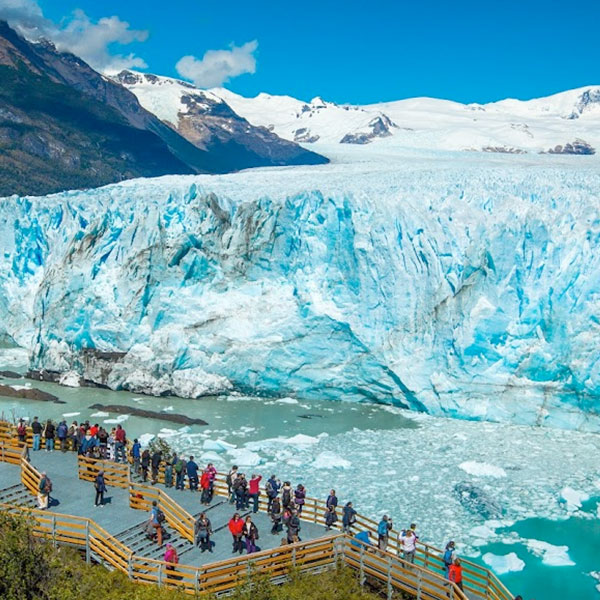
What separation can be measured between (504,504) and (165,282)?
1190 cm

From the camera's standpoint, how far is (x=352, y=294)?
779 inches

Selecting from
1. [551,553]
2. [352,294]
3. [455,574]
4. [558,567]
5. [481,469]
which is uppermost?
[352,294]

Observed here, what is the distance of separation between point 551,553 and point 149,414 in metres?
10.4

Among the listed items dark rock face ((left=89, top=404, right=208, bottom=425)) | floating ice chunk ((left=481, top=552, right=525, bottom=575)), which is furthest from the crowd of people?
dark rock face ((left=89, top=404, right=208, bottom=425))

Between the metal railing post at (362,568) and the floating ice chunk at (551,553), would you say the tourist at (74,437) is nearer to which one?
the metal railing post at (362,568)

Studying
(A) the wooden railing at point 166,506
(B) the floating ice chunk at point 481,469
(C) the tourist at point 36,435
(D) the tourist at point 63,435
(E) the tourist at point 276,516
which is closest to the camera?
(A) the wooden railing at point 166,506

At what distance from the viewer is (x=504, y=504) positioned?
13.0 m

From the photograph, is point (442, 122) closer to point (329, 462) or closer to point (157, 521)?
point (329, 462)

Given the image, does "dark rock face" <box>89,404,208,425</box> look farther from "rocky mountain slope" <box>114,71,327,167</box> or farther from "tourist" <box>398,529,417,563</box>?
"rocky mountain slope" <box>114,71,327,167</box>

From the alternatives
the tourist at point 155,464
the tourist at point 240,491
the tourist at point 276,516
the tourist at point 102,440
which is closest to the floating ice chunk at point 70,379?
the tourist at point 102,440

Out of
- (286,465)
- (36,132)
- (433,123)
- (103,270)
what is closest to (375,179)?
(103,270)

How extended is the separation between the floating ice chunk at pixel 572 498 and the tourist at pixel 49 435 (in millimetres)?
8888

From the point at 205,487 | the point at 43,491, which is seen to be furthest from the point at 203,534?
the point at 43,491

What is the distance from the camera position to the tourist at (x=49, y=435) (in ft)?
38.3
